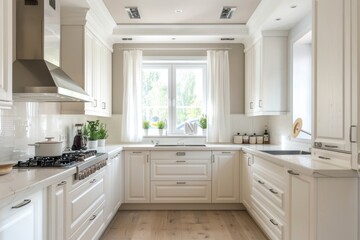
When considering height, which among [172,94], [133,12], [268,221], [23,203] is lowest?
[268,221]

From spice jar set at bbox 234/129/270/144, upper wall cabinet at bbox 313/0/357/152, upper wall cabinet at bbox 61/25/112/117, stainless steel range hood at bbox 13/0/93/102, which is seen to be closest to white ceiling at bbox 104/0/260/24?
upper wall cabinet at bbox 61/25/112/117

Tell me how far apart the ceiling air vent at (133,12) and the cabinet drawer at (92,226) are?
2.29 m

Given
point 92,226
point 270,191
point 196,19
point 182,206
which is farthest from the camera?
point 182,206

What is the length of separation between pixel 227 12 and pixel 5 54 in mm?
2691

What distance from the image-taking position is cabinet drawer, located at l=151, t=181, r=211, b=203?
388cm

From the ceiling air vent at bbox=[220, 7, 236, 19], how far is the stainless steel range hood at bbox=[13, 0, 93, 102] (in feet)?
6.50

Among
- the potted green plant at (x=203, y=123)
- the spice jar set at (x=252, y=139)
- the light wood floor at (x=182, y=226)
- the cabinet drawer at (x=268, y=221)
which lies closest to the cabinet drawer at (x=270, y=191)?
the cabinet drawer at (x=268, y=221)

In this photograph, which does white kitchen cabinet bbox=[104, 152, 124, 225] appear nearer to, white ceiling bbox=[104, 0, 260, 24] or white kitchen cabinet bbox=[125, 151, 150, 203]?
white kitchen cabinet bbox=[125, 151, 150, 203]

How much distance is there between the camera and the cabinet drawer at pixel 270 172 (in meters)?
2.43

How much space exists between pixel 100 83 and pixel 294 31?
2567mm

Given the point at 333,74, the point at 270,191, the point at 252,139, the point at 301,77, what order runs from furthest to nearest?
1. the point at 252,139
2. the point at 301,77
3. the point at 270,191
4. the point at 333,74

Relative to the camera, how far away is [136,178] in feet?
12.7

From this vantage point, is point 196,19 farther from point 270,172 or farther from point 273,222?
point 273,222

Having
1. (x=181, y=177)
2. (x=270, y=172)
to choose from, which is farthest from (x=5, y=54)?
(x=181, y=177)
